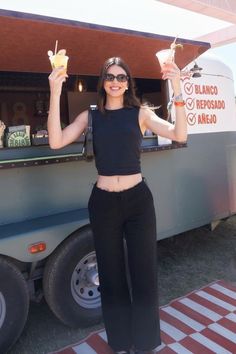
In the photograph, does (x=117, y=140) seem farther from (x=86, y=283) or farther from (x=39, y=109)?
(x=39, y=109)

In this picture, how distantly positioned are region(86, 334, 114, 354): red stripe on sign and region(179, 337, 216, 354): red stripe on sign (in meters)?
0.52

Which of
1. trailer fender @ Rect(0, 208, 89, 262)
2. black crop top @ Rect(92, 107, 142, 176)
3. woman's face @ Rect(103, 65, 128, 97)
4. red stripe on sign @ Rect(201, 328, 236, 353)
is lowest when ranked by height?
red stripe on sign @ Rect(201, 328, 236, 353)

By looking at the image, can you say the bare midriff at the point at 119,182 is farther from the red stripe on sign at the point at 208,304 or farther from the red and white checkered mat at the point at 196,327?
the red stripe on sign at the point at 208,304

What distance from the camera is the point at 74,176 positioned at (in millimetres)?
2977

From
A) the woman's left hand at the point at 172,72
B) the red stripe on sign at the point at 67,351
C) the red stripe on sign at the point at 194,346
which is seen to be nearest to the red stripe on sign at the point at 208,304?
the red stripe on sign at the point at 194,346

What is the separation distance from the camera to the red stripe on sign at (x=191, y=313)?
3.02 meters

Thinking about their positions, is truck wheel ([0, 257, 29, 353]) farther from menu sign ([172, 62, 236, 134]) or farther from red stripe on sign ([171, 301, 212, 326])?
menu sign ([172, 62, 236, 134])

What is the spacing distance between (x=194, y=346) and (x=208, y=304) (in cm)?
65

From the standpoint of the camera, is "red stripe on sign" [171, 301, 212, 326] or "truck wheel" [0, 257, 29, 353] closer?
"truck wheel" [0, 257, 29, 353]

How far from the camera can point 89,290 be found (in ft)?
10.1

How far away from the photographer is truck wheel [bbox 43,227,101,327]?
9.10 feet

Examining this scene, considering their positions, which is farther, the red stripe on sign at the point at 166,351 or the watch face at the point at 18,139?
the watch face at the point at 18,139

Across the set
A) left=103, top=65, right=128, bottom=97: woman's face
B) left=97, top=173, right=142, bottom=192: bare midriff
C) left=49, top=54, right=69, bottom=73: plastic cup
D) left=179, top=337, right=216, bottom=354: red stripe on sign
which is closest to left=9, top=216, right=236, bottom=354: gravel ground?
left=179, top=337, right=216, bottom=354: red stripe on sign

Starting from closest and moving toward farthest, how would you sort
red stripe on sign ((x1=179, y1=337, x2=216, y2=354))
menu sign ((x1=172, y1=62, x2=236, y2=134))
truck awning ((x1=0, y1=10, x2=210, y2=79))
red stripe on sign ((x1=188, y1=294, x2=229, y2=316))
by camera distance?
1. truck awning ((x1=0, y1=10, x2=210, y2=79))
2. red stripe on sign ((x1=179, y1=337, x2=216, y2=354))
3. red stripe on sign ((x1=188, y1=294, x2=229, y2=316))
4. menu sign ((x1=172, y1=62, x2=236, y2=134))
